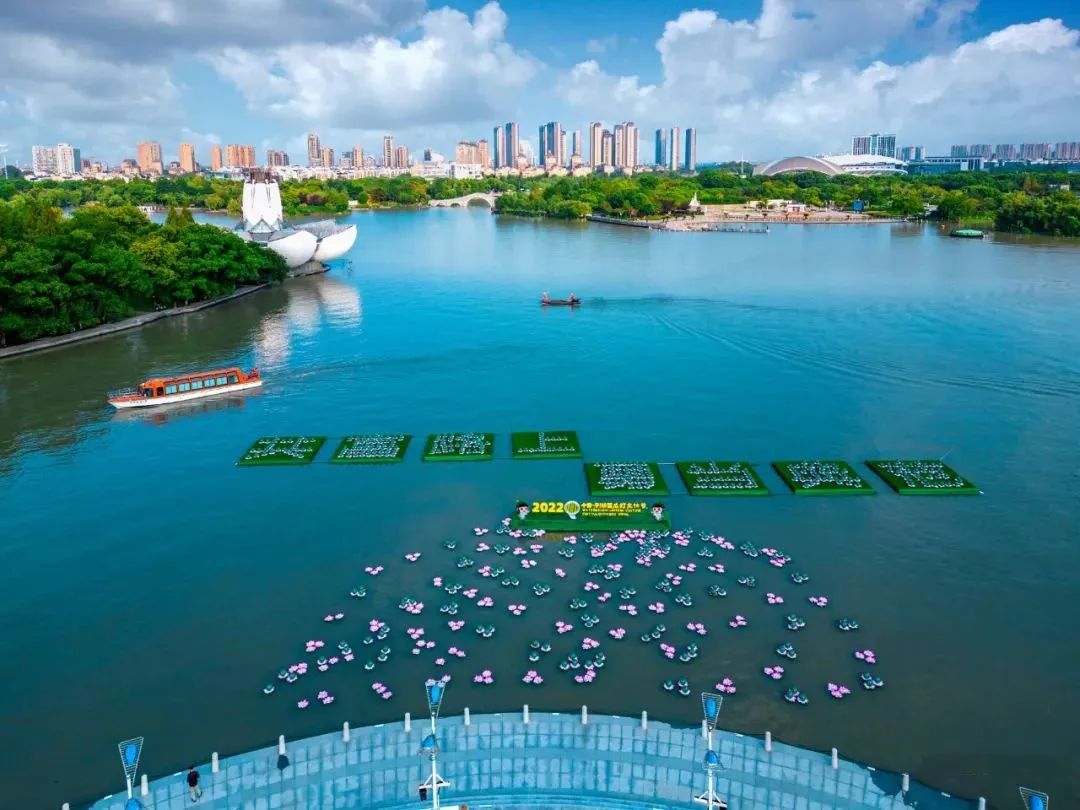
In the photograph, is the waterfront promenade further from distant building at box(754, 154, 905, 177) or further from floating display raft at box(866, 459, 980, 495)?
distant building at box(754, 154, 905, 177)

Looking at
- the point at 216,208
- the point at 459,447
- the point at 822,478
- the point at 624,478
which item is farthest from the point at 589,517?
the point at 216,208

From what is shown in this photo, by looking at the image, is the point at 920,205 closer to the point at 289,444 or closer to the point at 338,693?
the point at 289,444

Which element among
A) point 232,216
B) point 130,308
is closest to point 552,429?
point 130,308

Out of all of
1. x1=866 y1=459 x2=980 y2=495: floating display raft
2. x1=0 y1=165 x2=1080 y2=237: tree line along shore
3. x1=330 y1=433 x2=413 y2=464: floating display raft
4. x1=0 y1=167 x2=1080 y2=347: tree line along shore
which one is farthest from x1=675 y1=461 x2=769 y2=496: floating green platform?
x1=0 y1=165 x2=1080 y2=237: tree line along shore

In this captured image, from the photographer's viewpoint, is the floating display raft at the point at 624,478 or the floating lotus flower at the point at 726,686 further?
the floating display raft at the point at 624,478

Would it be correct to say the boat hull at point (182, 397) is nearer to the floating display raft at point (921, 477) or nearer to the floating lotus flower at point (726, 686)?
the floating display raft at point (921, 477)

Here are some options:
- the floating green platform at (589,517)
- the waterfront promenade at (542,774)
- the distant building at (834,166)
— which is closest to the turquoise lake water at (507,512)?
the floating green platform at (589,517)
